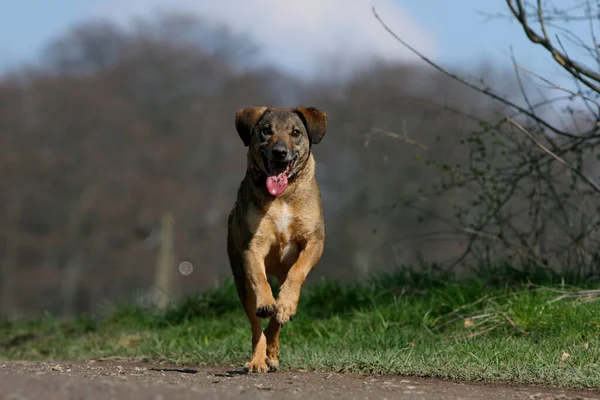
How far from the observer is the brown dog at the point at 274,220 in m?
8.15

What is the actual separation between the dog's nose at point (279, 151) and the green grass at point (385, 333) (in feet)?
5.65

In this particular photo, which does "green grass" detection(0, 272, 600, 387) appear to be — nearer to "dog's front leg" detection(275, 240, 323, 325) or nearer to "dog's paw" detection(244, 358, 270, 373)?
"dog's paw" detection(244, 358, 270, 373)

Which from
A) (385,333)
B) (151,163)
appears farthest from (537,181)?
(151,163)

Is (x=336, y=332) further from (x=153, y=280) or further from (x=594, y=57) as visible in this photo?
(x=153, y=280)

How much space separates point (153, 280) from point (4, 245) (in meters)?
6.57

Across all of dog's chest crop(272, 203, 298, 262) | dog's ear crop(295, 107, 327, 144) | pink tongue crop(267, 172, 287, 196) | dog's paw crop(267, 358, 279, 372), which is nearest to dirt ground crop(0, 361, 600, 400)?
dog's paw crop(267, 358, 279, 372)

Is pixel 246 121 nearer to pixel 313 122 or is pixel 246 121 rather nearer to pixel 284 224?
pixel 313 122

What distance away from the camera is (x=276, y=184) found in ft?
26.8

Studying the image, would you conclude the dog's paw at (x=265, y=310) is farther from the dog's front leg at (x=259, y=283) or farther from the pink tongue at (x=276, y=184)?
the pink tongue at (x=276, y=184)

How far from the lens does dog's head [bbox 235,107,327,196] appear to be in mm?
8188

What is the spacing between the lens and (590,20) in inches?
423

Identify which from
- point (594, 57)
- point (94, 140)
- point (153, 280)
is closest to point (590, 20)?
point (594, 57)

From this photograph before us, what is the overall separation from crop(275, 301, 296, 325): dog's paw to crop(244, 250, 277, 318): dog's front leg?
51 mm

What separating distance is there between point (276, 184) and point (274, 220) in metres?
0.30
